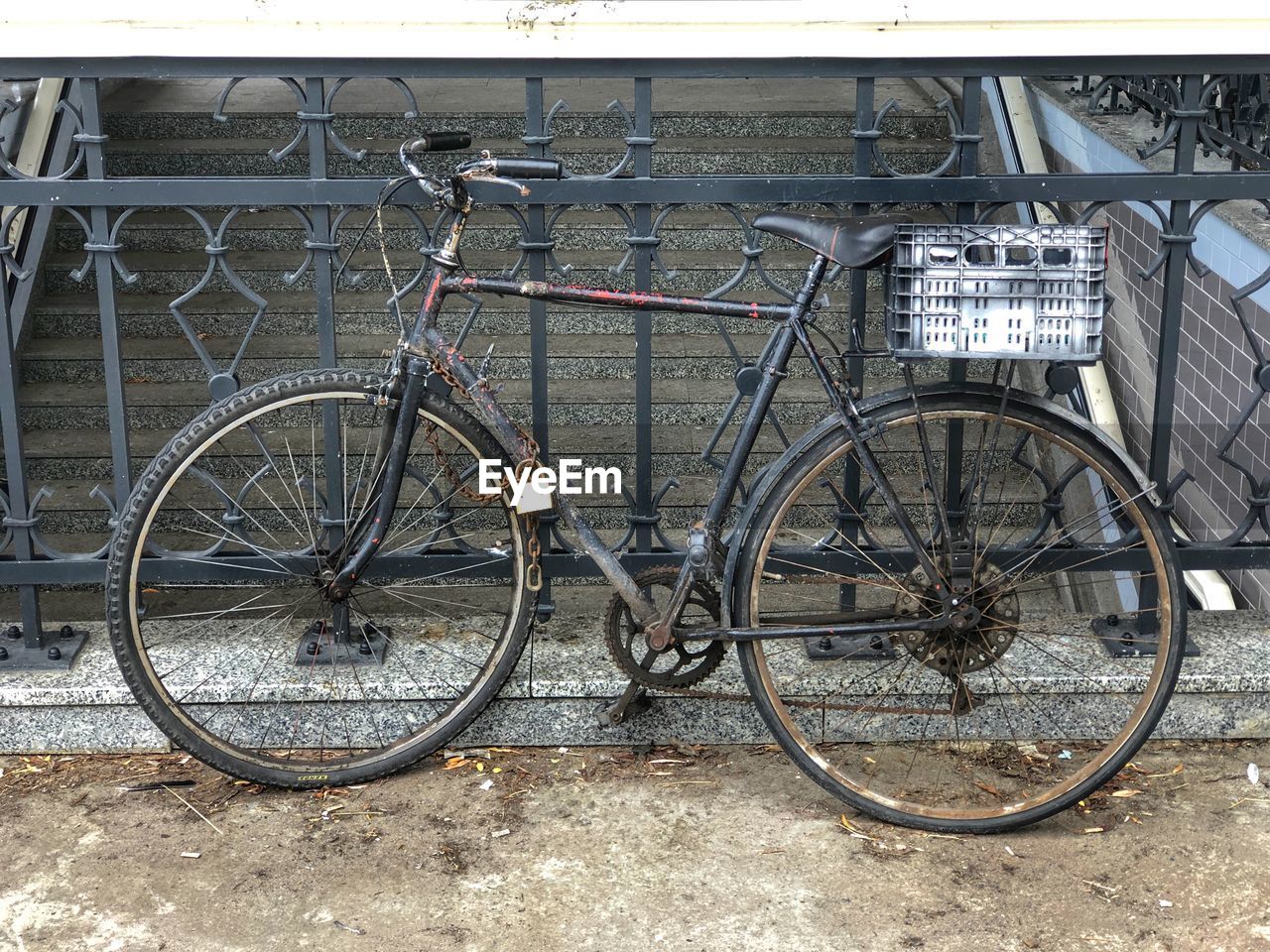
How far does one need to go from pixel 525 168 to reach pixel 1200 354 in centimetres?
430

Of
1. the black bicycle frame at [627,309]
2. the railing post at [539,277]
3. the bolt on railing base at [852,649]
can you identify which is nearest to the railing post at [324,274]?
the black bicycle frame at [627,309]

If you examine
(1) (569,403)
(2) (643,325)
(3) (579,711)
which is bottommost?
(3) (579,711)

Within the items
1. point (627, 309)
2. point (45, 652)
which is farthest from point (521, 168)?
point (45, 652)

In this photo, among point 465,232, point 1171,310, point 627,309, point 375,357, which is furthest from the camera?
point 465,232

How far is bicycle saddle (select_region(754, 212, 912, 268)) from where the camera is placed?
3.18 meters

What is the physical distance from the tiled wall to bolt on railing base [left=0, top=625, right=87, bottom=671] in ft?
13.4

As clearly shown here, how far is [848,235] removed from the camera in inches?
126

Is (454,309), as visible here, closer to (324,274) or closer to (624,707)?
(324,274)

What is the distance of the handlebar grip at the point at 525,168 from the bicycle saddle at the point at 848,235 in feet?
1.82

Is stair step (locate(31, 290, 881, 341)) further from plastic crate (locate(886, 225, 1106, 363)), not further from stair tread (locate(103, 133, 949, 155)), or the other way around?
plastic crate (locate(886, 225, 1106, 363))

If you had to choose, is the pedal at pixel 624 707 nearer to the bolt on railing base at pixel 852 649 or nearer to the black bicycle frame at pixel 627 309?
the black bicycle frame at pixel 627 309

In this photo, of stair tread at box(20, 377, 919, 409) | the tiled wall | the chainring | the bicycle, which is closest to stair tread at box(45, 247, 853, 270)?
stair tread at box(20, 377, 919, 409)

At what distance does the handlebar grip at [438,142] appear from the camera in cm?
324

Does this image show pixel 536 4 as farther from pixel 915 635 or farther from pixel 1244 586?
pixel 1244 586
